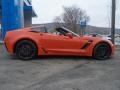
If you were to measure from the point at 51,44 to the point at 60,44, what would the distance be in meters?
0.31

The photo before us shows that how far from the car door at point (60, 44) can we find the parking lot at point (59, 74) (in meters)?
0.28

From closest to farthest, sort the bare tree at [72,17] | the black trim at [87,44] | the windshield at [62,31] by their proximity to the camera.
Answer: the black trim at [87,44] < the windshield at [62,31] < the bare tree at [72,17]

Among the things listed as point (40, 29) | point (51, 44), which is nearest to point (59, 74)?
point (51, 44)

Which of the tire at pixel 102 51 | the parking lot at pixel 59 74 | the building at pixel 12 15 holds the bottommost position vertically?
the parking lot at pixel 59 74

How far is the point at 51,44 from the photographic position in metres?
10.8

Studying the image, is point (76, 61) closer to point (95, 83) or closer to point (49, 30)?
point (49, 30)

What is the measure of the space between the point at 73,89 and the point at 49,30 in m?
4.87

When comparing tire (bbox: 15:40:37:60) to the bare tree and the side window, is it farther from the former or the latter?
the bare tree

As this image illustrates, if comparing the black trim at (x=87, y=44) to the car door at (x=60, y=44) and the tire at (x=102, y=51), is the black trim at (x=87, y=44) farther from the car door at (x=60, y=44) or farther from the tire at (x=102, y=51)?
the tire at (x=102, y=51)

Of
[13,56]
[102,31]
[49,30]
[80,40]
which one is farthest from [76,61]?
[102,31]

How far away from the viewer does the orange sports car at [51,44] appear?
10.7m

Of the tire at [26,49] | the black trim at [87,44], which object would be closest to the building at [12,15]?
the tire at [26,49]

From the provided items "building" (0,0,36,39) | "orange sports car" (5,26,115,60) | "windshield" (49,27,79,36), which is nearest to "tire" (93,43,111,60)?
"orange sports car" (5,26,115,60)

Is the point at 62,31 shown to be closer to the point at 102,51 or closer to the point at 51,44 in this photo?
the point at 51,44
